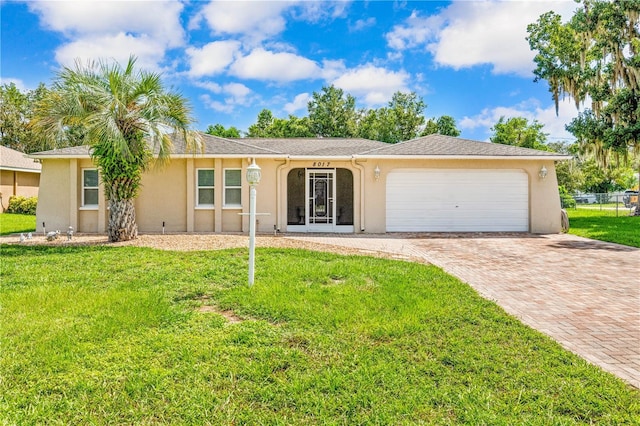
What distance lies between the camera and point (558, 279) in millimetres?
6738

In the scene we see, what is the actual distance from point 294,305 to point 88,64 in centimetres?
917

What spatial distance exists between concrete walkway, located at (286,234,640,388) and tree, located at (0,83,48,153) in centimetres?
3571

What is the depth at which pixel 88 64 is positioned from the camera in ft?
30.9

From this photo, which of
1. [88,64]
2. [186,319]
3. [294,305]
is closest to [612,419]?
[294,305]

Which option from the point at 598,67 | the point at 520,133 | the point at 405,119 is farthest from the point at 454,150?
the point at 405,119

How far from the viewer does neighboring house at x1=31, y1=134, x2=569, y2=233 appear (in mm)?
13508

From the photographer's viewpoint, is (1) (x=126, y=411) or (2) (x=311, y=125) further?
(2) (x=311, y=125)

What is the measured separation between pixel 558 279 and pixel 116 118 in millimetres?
11451

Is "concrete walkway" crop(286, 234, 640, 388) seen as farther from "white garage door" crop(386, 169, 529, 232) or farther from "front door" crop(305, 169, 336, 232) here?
"front door" crop(305, 169, 336, 232)

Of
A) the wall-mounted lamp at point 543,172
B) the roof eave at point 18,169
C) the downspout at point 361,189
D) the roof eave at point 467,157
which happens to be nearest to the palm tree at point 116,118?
the downspout at point 361,189

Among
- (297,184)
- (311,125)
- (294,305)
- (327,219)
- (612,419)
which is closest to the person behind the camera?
(612,419)

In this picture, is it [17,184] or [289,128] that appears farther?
[289,128]

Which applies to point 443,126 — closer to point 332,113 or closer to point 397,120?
point 397,120

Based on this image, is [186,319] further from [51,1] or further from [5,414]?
[51,1]
